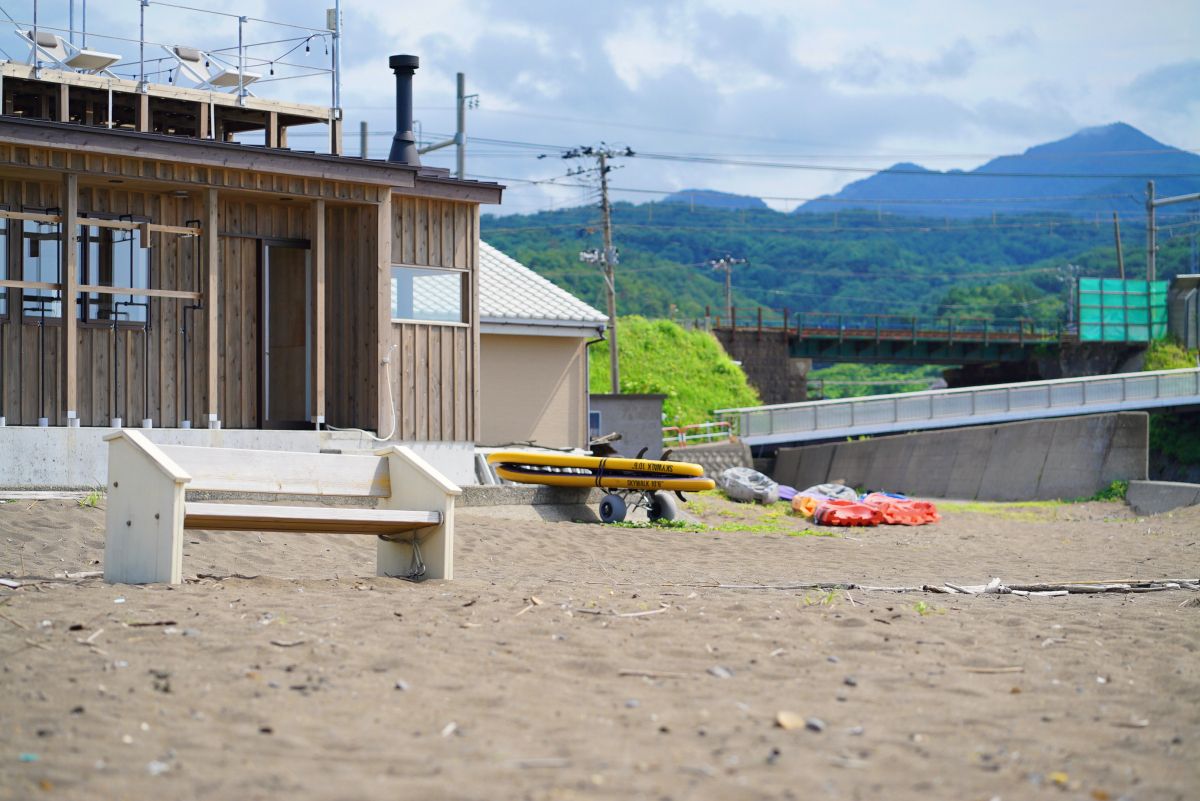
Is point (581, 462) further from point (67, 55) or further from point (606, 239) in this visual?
point (606, 239)

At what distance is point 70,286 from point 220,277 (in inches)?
82.4

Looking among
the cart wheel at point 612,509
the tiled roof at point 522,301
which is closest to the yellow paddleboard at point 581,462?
A: the cart wheel at point 612,509

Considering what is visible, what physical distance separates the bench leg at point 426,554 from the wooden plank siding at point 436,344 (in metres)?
7.43

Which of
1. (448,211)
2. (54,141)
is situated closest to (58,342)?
(54,141)

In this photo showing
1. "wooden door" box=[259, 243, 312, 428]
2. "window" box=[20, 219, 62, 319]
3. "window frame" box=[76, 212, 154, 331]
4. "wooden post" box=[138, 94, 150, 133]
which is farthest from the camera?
"wooden door" box=[259, 243, 312, 428]

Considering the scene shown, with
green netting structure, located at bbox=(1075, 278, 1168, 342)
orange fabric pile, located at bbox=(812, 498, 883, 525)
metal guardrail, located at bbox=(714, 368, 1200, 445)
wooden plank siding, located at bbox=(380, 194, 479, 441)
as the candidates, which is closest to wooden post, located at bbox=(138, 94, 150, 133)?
wooden plank siding, located at bbox=(380, 194, 479, 441)

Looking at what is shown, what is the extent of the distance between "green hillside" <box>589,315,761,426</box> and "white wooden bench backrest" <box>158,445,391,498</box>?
114 ft

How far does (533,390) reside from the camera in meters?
23.3

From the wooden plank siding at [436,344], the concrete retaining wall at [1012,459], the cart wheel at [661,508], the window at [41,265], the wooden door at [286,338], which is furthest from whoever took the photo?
the concrete retaining wall at [1012,459]

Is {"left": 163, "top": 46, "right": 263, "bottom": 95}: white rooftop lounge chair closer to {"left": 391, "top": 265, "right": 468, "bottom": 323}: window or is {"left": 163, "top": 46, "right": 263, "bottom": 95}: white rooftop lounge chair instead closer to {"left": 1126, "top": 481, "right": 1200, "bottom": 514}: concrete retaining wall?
{"left": 391, "top": 265, "right": 468, "bottom": 323}: window

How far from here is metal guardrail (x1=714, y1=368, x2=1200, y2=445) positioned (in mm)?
37062

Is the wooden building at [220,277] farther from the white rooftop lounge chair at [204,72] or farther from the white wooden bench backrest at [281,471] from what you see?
the white wooden bench backrest at [281,471]

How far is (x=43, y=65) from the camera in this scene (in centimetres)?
1591

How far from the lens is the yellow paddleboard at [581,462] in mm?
16609
